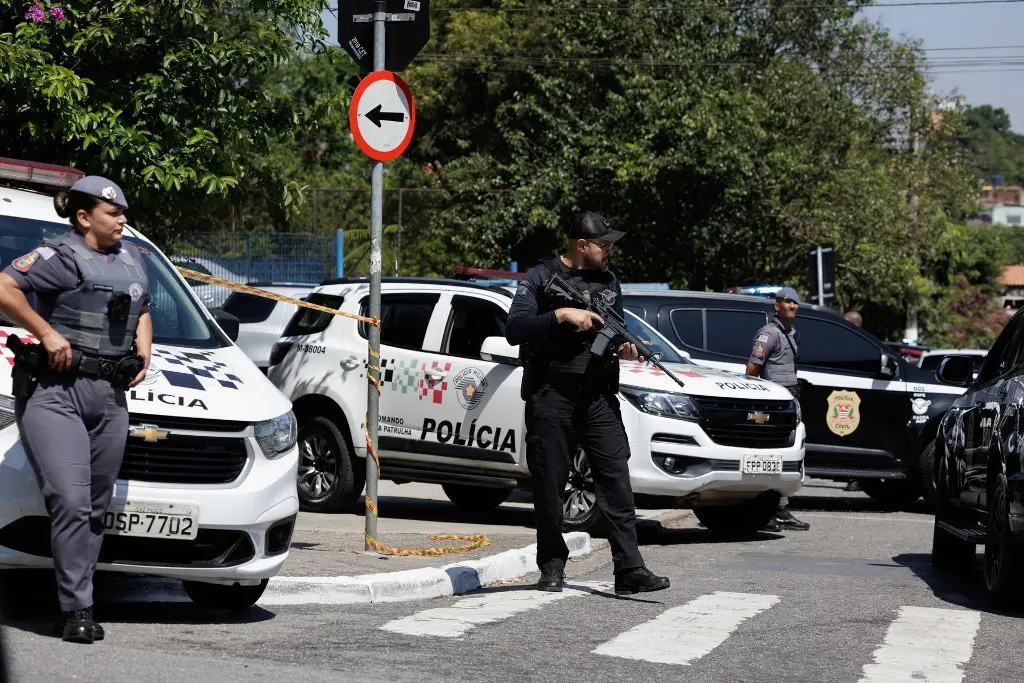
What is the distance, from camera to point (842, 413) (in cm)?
1446

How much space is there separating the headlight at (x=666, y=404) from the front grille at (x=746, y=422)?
7cm

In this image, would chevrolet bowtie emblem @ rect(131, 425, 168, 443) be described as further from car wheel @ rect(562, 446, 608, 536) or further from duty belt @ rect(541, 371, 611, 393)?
car wheel @ rect(562, 446, 608, 536)

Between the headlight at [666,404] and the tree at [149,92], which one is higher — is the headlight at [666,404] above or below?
below

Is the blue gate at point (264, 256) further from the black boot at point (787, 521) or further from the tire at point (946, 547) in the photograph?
the tire at point (946, 547)

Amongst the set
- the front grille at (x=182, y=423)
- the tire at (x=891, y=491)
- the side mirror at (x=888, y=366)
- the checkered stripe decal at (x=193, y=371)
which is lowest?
the tire at (x=891, y=491)

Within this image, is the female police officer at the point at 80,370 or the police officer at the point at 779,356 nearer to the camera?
the female police officer at the point at 80,370

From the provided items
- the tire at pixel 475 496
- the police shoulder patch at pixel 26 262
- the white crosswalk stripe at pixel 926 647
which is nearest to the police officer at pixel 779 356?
the tire at pixel 475 496

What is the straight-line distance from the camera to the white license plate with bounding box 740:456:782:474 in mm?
11297

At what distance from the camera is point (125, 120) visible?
11.7 meters

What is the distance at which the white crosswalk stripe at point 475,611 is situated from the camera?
7012 millimetres

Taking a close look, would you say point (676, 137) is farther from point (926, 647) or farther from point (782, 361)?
point (926, 647)

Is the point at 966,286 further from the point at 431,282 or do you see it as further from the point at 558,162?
the point at 431,282

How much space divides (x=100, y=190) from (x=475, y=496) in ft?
24.8

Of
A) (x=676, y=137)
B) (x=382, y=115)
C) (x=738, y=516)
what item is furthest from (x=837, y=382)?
(x=676, y=137)
